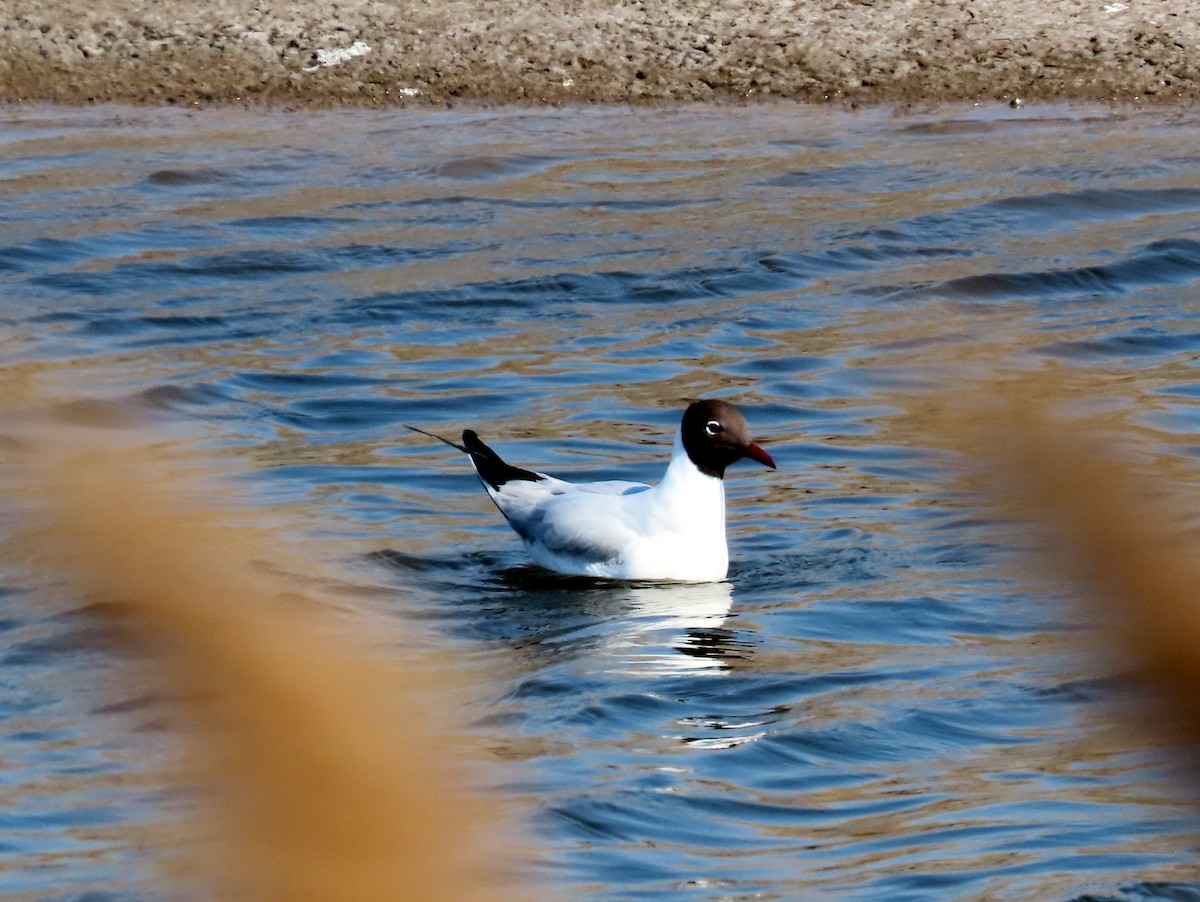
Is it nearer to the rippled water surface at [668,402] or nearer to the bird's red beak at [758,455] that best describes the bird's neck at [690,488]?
the bird's red beak at [758,455]

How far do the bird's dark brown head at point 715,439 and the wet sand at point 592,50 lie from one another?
9.36 meters

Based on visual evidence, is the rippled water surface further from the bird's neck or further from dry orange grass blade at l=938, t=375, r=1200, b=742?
the bird's neck

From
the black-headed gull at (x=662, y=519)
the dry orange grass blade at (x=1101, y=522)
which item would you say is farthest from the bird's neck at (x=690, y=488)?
the dry orange grass blade at (x=1101, y=522)

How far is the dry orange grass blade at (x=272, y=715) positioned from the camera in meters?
1.00

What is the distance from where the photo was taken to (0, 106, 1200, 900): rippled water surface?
4.35 metres

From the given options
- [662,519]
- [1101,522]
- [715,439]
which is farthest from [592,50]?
[1101,522]

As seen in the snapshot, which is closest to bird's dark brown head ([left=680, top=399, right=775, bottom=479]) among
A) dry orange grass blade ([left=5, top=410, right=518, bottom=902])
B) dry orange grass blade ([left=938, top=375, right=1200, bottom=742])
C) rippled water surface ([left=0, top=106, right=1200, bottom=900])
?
rippled water surface ([left=0, top=106, right=1200, bottom=900])

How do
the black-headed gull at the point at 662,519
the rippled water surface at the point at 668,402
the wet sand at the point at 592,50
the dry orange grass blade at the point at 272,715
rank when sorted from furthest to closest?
the wet sand at the point at 592,50, the black-headed gull at the point at 662,519, the rippled water surface at the point at 668,402, the dry orange grass blade at the point at 272,715

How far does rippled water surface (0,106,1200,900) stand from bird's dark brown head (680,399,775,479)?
0.55 m

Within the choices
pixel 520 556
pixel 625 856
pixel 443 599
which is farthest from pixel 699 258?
pixel 625 856

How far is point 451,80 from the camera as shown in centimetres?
1794

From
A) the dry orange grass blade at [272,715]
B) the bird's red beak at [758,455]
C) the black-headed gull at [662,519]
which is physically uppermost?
the dry orange grass blade at [272,715]

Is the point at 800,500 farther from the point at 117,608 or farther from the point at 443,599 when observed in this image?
the point at 117,608

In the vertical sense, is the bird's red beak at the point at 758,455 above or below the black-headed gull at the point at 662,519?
above
